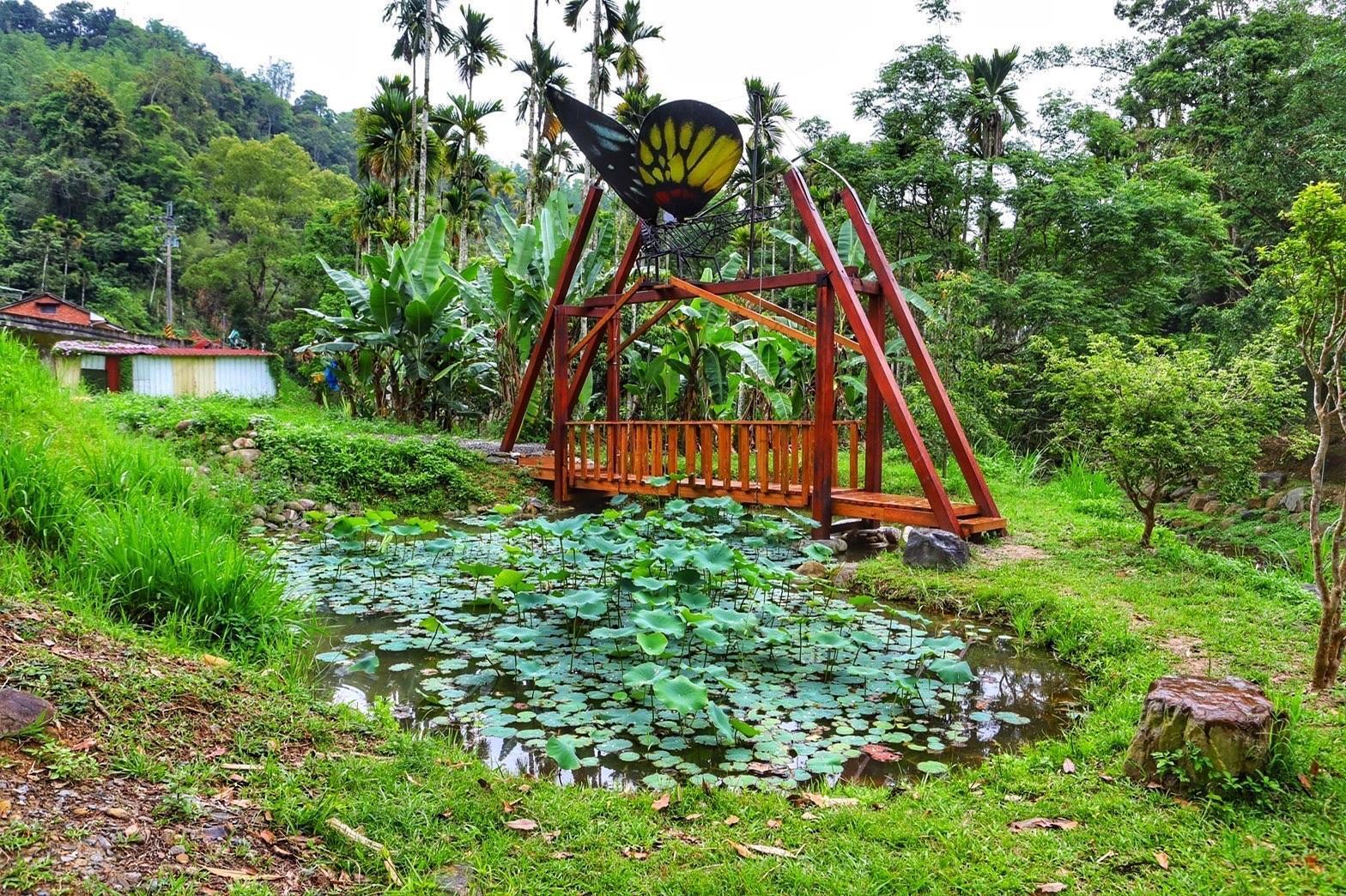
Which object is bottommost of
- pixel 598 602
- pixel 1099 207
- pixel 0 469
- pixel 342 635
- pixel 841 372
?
pixel 342 635

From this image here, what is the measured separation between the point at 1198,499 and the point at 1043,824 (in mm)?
9450

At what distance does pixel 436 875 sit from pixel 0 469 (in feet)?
9.91

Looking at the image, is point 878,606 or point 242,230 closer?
point 878,606

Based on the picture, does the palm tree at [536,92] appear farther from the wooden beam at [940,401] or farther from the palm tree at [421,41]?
the wooden beam at [940,401]

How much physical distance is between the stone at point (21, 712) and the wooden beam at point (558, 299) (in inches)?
274

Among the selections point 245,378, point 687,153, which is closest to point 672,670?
point 687,153

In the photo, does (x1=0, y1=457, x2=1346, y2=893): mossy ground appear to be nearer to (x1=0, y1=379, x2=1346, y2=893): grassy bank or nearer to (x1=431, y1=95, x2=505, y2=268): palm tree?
(x1=0, y1=379, x2=1346, y2=893): grassy bank

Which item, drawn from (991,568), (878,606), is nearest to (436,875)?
(878,606)

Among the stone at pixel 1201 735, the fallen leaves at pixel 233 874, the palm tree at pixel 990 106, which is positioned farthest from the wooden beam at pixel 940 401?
the palm tree at pixel 990 106

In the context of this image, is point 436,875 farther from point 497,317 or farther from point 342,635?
point 497,317

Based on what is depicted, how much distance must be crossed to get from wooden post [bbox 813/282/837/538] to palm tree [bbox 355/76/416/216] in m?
17.5

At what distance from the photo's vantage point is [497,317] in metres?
11.6

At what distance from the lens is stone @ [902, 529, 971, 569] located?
569 centimetres

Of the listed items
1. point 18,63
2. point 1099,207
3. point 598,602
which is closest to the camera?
point 598,602
